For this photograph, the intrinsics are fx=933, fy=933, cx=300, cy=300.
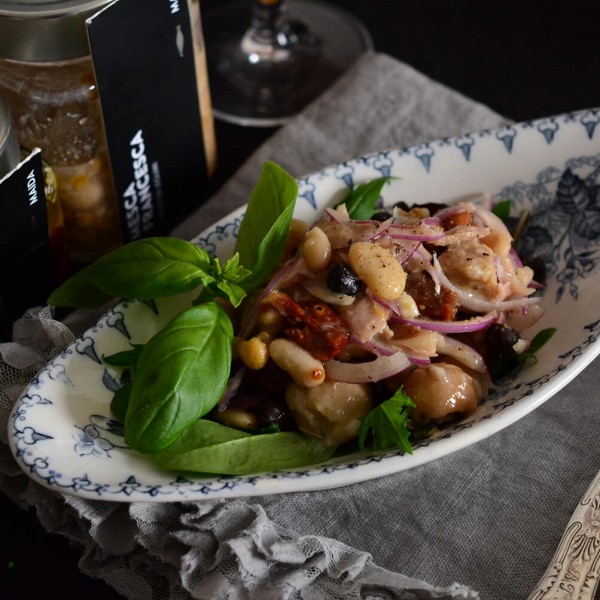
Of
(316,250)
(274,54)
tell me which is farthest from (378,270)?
(274,54)

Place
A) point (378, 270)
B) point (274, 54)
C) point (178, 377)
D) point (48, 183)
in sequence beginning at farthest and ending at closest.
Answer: point (274, 54), point (48, 183), point (378, 270), point (178, 377)

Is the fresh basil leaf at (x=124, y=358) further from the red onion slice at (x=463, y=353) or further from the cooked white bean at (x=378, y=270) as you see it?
the red onion slice at (x=463, y=353)

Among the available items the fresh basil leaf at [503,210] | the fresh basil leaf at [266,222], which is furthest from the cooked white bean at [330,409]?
the fresh basil leaf at [503,210]

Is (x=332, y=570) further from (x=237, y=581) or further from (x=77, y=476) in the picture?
A: (x=77, y=476)

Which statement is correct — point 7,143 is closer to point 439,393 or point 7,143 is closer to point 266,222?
point 266,222

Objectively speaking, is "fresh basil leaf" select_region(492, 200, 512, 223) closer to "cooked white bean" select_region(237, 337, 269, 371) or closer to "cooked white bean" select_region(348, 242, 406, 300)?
"cooked white bean" select_region(348, 242, 406, 300)

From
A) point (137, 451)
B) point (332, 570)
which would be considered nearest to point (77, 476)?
point (137, 451)
